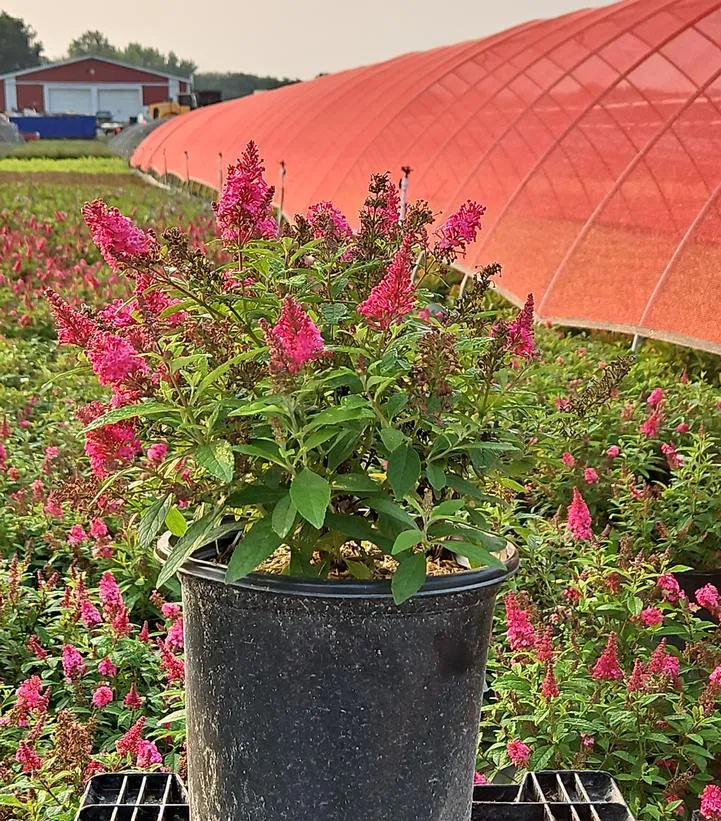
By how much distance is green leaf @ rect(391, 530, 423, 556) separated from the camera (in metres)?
1.70

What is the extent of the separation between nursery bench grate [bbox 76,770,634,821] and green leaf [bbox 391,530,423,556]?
850 mm

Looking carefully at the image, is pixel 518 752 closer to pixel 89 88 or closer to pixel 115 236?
pixel 115 236

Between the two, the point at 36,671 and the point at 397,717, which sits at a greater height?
the point at 397,717

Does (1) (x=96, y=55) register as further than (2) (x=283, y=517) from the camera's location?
Yes

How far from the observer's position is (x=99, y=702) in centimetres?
281

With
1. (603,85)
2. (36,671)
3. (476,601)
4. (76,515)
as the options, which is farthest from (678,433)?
(603,85)

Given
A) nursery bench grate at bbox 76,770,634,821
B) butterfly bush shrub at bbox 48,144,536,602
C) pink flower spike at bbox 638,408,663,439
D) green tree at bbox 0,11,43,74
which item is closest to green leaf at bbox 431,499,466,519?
butterfly bush shrub at bbox 48,144,536,602

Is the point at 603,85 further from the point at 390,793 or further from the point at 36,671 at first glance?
the point at 390,793

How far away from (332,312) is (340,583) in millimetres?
487

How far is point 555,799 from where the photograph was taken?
2.37m

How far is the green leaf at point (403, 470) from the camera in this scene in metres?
1.79

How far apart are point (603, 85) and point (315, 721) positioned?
8813mm

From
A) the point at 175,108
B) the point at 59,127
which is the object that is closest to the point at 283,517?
the point at 175,108

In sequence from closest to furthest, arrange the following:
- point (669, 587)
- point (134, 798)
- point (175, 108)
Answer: point (134, 798), point (669, 587), point (175, 108)
